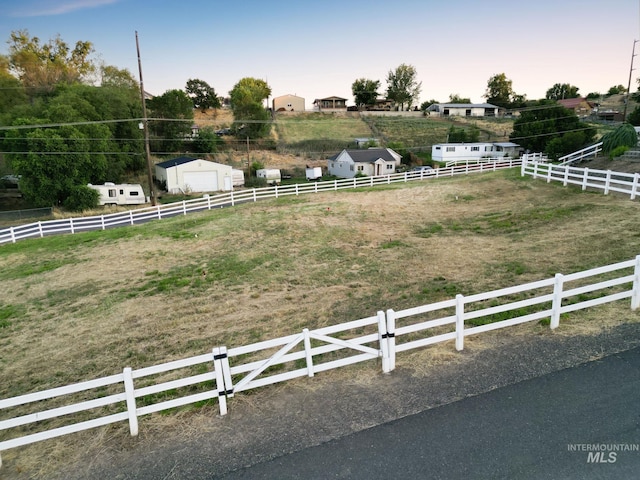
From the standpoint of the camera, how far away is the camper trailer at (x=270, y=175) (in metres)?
49.7

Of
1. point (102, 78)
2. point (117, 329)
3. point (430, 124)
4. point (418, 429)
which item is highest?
point (102, 78)

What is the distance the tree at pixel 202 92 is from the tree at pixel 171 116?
103 feet

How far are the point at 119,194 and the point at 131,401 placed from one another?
119 feet

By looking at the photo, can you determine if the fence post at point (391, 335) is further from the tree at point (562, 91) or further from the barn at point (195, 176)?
the tree at point (562, 91)

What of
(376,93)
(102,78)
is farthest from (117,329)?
(376,93)

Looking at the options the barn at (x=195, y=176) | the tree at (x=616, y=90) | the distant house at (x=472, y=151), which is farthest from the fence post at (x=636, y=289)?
the tree at (x=616, y=90)

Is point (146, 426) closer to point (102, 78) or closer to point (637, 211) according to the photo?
point (637, 211)

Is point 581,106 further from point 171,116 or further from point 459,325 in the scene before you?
point 459,325

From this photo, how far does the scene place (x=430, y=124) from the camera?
268ft

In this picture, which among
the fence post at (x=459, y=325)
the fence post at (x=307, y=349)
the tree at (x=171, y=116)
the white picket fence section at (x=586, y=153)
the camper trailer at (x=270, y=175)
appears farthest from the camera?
the tree at (x=171, y=116)

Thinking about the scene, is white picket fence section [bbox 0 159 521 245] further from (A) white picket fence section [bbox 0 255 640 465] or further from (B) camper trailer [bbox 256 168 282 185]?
(A) white picket fence section [bbox 0 255 640 465]

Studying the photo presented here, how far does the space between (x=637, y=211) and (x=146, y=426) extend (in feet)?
60.2

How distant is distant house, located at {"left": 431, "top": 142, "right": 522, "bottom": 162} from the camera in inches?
2035

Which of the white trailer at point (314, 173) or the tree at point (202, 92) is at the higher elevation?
the tree at point (202, 92)
